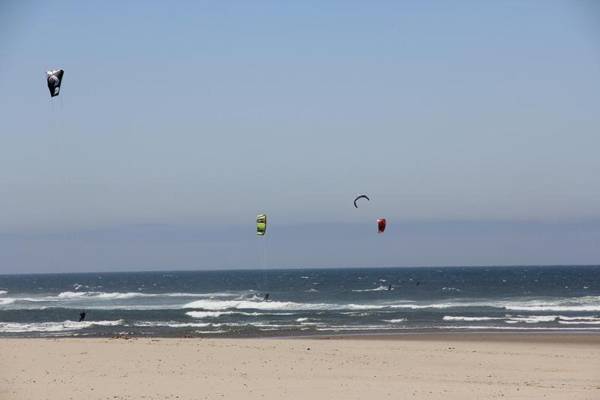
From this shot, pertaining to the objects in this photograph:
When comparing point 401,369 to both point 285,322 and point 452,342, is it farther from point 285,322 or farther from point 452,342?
point 285,322

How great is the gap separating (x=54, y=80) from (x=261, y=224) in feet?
30.3

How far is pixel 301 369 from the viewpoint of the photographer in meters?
16.5

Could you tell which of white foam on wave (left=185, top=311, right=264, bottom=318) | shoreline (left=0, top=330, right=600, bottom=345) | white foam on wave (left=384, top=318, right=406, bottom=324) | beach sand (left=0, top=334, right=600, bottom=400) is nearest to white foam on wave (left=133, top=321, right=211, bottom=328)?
white foam on wave (left=185, top=311, right=264, bottom=318)

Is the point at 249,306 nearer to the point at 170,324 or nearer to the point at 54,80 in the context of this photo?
the point at 170,324

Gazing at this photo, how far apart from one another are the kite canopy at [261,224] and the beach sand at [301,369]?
3172 millimetres

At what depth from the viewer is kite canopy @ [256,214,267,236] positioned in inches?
939

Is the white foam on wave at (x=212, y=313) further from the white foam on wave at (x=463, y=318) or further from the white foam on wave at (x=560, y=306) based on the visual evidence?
the white foam on wave at (x=560, y=306)

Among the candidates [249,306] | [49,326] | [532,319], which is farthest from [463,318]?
[49,326]

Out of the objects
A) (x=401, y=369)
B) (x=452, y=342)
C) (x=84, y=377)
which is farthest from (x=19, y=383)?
(x=452, y=342)

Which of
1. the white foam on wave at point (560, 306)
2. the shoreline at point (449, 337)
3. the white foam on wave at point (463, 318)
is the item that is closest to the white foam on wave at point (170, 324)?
the shoreline at point (449, 337)

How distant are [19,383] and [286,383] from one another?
462cm

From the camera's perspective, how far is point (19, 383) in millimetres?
14734

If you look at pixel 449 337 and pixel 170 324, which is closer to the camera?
pixel 449 337

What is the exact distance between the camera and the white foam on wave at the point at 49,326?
3079cm
